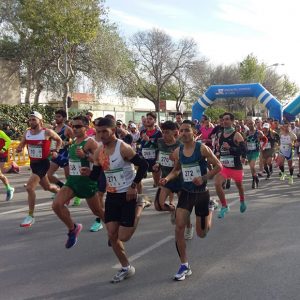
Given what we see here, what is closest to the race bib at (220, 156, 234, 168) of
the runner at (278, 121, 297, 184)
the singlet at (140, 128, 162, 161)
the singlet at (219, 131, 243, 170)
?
the singlet at (219, 131, 243, 170)

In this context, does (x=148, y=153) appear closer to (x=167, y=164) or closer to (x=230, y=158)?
(x=167, y=164)

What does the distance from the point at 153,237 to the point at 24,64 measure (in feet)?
83.6

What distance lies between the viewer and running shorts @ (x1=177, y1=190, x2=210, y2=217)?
4852 millimetres

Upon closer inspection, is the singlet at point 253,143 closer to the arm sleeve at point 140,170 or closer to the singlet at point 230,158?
the singlet at point 230,158

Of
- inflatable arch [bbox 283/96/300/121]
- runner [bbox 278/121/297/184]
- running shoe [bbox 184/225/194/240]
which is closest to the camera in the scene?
running shoe [bbox 184/225/194/240]

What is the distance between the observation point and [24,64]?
2955cm

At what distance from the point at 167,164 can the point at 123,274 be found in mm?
3050

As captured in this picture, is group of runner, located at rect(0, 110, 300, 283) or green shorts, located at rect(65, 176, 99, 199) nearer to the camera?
group of runner, located at rect(0, 110, 300, 283)

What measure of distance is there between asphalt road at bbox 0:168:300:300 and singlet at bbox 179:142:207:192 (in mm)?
943

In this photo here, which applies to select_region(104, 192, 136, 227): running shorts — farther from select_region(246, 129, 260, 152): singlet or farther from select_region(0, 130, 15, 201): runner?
select_region(246, 129, 260, 152): singlet

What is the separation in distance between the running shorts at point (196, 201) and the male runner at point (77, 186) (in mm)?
1243

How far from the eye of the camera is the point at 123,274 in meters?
4.66

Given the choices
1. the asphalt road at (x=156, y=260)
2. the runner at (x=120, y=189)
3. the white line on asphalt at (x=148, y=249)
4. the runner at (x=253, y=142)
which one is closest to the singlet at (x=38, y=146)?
the asphalt road at (x=156, y=260)

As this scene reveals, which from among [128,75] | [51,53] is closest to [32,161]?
[51,53]
